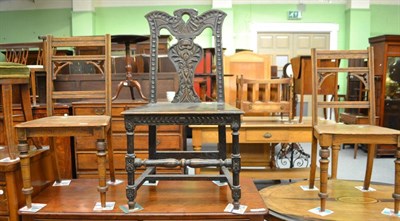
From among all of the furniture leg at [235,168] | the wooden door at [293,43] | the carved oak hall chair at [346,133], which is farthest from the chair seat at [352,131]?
the wooden door at [293,43]

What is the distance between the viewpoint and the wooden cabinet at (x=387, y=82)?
16.4ft

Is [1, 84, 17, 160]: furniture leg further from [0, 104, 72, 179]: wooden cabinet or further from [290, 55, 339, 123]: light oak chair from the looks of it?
[290, 55, 339, 123]: light oak chair

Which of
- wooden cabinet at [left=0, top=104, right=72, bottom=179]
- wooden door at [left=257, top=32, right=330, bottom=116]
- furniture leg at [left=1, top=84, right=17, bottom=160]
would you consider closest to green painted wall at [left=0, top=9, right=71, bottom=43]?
wooden door at [left=257, top=32, right=330, bottom=116]

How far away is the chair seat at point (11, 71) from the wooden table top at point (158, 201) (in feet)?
2.48

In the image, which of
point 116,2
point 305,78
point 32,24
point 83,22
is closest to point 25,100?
point 305,78

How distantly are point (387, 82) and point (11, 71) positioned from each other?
5.02m

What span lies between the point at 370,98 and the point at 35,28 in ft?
26.1

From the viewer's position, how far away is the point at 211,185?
2.35 metres

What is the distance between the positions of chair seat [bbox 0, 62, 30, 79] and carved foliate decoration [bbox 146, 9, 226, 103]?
808 mm

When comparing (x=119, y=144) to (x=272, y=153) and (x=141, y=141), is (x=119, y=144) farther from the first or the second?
(x=272, y=153)

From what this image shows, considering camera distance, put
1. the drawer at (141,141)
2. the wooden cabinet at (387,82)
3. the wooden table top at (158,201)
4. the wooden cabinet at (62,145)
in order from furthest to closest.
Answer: the wooden cabinet at (387,82), the drawer at (141,141), the wooden cabinet at (62,145), the wooden table top at (158,201)

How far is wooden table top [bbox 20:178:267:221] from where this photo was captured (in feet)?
6.16

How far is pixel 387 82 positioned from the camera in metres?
5.16

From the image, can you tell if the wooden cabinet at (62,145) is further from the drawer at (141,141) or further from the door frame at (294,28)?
the door frame at (294,28)
